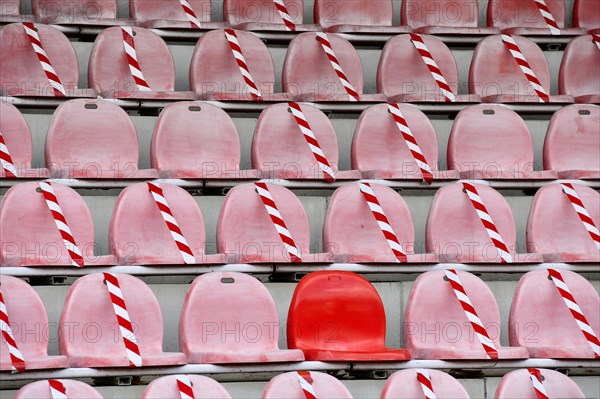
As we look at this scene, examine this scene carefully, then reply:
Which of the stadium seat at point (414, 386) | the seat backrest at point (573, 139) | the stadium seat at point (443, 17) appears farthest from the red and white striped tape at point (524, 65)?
the stadium seat at point (414, 386)

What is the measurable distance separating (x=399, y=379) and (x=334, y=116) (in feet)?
6.53

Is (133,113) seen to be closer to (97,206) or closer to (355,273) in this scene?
(97,206)

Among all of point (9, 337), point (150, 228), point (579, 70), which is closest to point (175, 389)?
point (9, 337)

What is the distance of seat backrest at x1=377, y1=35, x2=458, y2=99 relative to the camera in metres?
5.66

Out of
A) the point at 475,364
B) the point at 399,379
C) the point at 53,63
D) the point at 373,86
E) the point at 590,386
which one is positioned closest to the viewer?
the point at 399,379

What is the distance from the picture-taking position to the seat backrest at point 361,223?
475 cm

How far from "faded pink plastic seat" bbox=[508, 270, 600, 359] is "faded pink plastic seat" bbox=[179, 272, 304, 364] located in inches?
37.7

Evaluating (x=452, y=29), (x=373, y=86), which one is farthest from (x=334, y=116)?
(x=452, y=29)

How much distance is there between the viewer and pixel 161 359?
3885mm

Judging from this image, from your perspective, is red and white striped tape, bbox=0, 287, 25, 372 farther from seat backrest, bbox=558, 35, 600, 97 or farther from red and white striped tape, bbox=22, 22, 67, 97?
seat backrest, bbox=558, 35, 600, 97

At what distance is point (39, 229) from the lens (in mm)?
4383

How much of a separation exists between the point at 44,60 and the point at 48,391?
220 cm

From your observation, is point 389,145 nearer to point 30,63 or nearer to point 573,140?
point 573,140

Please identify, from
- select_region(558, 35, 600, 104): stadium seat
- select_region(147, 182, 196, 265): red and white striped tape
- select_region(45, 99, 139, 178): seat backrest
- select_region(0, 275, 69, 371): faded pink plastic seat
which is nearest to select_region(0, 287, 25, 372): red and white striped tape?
select_region(0, 275, 69, 371): faded pink plastic seat
